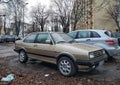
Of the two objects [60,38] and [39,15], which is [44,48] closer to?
[60,38]

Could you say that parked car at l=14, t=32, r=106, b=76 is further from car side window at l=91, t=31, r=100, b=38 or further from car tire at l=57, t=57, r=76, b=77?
car side window at l=91, t=31, r=100, b=38

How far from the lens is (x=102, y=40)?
9391mm

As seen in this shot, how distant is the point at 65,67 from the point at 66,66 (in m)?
0.06

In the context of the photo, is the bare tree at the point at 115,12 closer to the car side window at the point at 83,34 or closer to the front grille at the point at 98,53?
the car side window at the point at 83,34

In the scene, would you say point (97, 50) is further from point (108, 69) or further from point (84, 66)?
point (108, 69)

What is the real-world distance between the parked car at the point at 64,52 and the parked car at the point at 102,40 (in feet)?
5.46

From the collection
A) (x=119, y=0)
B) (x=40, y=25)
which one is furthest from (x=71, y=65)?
(x=40, y=25)

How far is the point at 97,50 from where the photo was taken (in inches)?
285

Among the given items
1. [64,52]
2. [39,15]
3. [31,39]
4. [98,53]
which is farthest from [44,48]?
[39,15]

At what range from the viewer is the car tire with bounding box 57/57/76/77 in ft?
22.9

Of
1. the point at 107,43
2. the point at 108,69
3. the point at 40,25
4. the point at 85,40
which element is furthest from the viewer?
the point at 40,25

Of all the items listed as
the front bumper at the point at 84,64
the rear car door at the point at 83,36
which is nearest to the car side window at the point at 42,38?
the front bumper at the point at 84,64

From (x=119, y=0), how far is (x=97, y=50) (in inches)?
1646

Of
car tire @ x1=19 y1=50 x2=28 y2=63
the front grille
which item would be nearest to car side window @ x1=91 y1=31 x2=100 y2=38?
the front grille
